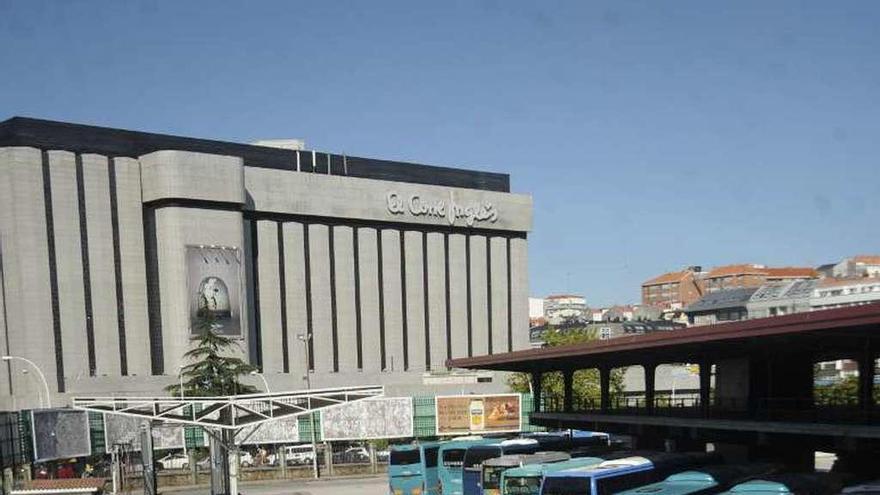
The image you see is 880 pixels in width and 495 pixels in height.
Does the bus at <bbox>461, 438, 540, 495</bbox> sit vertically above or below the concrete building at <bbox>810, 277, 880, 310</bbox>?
below

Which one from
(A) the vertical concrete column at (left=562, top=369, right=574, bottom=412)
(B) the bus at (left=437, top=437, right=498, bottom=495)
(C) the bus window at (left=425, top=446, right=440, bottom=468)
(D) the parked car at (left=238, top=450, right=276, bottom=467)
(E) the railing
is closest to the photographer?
(E) the railing

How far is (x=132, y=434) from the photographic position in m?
58.6

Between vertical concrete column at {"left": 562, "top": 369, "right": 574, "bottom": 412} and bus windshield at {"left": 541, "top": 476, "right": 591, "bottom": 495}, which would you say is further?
vertical concrete column at {"left": 562, "top": 369, "right": 574, "bottom": 412}

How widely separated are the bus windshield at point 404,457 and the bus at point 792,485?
1833cm

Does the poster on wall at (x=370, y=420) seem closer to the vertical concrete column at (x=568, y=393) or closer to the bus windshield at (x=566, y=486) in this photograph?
the vertical concrete column at (x=568, y=393)

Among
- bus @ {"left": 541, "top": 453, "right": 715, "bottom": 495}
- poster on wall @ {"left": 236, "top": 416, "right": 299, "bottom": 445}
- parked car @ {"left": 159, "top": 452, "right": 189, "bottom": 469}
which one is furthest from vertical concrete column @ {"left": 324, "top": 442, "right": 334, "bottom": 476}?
bus @ {"left": 541, "top": 453, "right": 715, "bottom": 495}

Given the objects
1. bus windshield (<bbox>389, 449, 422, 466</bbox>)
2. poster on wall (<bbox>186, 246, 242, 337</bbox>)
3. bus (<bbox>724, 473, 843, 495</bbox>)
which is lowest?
bus (<bbox>724, 473, 843, 495</bbox>)

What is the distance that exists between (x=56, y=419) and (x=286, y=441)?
721 inches

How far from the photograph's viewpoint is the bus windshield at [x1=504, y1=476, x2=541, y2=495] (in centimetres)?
3359

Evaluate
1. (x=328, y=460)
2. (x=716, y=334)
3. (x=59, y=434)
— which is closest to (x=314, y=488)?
(x=328, y=460)

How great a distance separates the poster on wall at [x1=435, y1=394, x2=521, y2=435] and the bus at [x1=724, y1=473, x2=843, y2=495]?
114ft

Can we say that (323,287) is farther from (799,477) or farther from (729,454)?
(799,477)

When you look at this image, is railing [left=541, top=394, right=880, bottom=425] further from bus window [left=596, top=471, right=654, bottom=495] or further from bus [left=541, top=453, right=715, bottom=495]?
bus window [left=596, top=471, right=654, bottom=495]

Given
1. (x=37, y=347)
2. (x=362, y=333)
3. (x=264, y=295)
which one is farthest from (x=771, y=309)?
(x=37, y=347)
